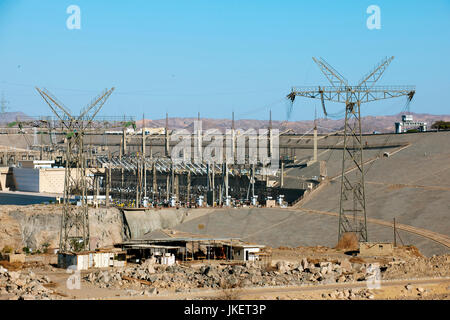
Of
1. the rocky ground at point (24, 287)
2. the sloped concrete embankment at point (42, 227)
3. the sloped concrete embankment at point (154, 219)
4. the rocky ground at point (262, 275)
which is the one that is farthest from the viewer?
the sloped concrete embankment at point (154, 219)

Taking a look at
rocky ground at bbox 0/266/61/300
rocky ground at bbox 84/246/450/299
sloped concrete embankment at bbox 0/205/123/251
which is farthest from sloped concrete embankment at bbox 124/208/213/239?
rocky ground at bbox 0/266/61/300

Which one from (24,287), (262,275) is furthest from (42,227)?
(262,275)

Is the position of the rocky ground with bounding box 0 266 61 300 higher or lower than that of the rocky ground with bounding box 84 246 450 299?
higher

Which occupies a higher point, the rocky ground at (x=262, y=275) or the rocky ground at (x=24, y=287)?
the rocky ground at (x=24, y=287)

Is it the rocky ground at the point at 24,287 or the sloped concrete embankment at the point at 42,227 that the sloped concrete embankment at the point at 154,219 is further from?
the rocky ground at the point at 24,287

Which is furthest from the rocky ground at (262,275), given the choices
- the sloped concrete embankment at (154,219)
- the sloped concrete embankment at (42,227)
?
the sloped concrete embankment at (154,219)

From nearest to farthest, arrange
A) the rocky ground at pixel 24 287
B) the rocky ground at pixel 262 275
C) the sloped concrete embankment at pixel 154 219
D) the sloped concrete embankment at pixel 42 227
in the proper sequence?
1. the rocky ground at pixel 24 287
2. the rocky ground at pixel 262 275
3. the sloped concrete embankment at pixel 42 227
4. the sloped concrete embankment at pixel 154 219

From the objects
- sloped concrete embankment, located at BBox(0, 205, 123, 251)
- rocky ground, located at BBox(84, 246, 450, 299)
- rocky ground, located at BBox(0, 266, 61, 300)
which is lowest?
sloped concrete embankment, located at BBox(0, 205, 123, 251)

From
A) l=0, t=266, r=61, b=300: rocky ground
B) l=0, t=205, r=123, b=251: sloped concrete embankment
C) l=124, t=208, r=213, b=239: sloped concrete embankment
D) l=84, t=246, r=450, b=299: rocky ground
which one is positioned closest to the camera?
l=0, t=266, r=61, b=300: rocky ground

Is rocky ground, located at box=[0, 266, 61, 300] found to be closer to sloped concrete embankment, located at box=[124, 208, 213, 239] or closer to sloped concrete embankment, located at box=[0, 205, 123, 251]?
sloped concrete embankment, located at box=[0, 205, 123, 251]

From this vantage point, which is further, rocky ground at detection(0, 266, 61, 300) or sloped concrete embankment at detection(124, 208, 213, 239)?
sloped concrete embankment at detection(124, 208, 213, 239)

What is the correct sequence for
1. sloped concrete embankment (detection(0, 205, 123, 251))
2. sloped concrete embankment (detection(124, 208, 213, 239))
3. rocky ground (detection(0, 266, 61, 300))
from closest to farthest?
rocky ground (detection(0, 266, 61, 300)), sloped concrete embankment (detection(0, 205, 123, 251)), sloped concrete embankment (detection(124, 208, 213, 239))

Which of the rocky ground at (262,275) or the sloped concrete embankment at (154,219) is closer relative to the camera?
the rocky ground at (262,275)

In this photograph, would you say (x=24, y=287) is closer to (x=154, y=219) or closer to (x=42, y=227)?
(x=42, y=227)
